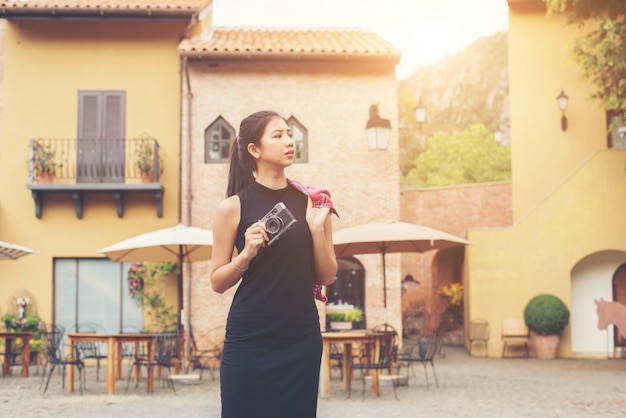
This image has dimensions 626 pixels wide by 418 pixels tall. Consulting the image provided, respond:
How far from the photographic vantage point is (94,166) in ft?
68.1

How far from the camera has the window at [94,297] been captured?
818 inches

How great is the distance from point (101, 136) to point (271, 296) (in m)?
18.3

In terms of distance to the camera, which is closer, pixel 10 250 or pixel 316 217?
pixel 316 217

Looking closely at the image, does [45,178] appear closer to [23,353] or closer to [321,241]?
[23,353]

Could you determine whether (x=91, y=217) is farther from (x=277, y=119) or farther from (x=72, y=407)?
(x=277, y=119)

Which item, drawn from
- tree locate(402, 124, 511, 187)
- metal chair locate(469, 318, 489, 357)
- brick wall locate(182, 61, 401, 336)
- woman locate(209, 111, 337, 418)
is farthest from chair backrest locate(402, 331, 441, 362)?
tree locate(402, 124, 511, 187)

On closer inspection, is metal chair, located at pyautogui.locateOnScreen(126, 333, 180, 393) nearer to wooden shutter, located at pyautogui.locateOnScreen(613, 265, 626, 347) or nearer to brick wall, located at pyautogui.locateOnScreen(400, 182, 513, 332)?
wooden shutter, located at pyautogui.locateOnScreen(613, 265, 626, 347)

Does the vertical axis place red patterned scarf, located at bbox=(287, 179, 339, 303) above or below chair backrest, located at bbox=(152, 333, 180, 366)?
above

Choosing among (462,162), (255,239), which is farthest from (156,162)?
(462,162)

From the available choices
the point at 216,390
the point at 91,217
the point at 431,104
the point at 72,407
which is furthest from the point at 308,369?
the point at 431,104

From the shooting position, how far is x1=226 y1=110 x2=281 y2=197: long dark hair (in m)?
3.70

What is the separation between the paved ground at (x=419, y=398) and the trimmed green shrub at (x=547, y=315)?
312 centimetres

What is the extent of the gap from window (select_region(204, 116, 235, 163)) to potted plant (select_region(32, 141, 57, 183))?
11.3 feet

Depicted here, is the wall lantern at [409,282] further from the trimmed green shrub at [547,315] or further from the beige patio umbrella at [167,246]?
the beige patio umbrella at [167,246]
